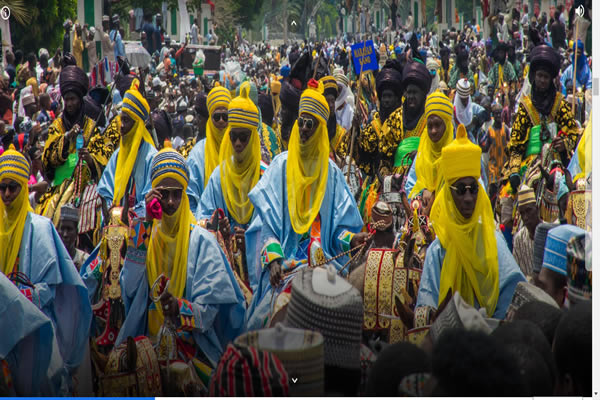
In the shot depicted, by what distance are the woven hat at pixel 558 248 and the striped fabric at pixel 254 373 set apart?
4.98ft

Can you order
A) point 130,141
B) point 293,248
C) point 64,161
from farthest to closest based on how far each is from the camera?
point 64,161, point 130,141, point 293,248

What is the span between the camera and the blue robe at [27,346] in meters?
3.66

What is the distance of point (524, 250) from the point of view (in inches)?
238

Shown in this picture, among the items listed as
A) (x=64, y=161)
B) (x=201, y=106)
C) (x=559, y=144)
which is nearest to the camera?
(x=559, y=144)

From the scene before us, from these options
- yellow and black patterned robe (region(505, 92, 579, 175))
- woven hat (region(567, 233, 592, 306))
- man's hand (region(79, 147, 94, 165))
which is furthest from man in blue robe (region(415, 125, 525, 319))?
man's hand (region(79, 147, 94, 165))

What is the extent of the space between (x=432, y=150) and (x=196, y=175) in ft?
6.61

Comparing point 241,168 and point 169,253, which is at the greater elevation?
point 241,168

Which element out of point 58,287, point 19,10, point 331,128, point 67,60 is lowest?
point 58,287

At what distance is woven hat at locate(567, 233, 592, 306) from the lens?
326 cm

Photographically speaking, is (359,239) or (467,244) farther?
(359,239)

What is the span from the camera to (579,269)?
10.9ft

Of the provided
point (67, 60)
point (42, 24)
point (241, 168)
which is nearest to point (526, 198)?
point (241, 168)

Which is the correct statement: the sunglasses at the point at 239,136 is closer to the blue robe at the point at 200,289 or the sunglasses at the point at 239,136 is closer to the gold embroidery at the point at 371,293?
the blue robe at the point at 200,289

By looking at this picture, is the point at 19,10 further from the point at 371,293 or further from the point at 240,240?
the point at 371,293
